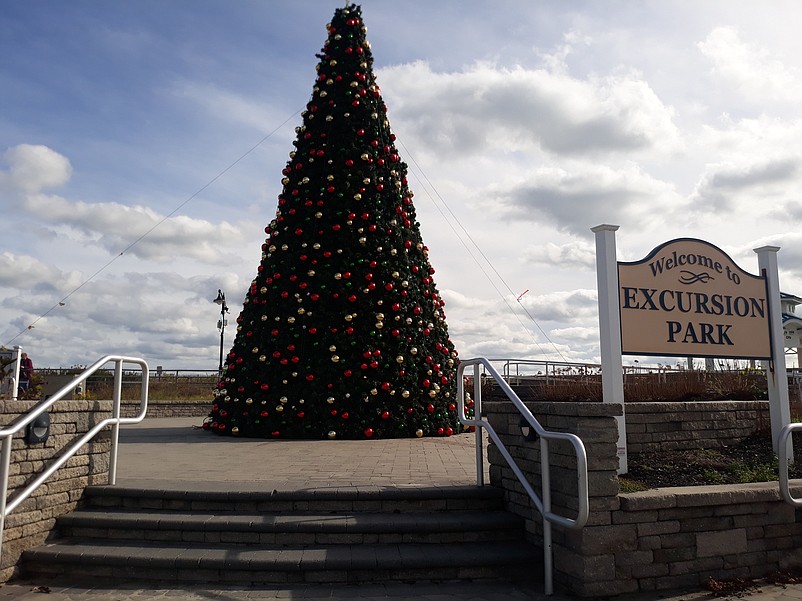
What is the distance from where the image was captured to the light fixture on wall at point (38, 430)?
477 centimetres

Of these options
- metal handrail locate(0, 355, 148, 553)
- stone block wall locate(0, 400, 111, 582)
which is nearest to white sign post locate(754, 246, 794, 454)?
metal handrail locate(0, 355, 148, 553)

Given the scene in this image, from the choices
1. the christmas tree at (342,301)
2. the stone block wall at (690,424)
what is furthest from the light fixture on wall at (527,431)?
the christmas tree at (342,301)

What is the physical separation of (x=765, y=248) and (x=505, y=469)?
3837mm

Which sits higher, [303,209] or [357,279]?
[303,209]

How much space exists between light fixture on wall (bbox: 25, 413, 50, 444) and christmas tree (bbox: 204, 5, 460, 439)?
4474 millimetres

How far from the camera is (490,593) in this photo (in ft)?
13.7

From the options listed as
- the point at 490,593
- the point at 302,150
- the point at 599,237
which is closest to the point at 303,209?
the point at 302,150

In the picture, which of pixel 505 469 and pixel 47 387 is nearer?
pixel 505 469

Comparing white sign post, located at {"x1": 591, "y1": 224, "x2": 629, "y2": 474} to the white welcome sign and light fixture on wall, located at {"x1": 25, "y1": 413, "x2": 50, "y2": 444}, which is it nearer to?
the white welcome sign

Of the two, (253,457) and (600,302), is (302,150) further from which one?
(600,302)

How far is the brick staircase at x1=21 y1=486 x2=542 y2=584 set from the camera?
172 inches

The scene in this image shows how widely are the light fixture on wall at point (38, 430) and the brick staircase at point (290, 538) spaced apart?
716 millimetres

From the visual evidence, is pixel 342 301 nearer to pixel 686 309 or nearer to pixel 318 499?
pixel 318 499

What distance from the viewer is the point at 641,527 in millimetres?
4312
